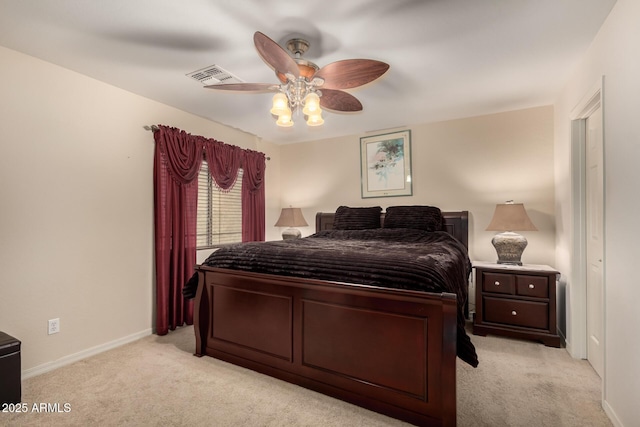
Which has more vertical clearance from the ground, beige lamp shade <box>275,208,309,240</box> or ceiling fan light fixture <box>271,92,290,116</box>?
ceiling fan light fixture <box>271,92,290,116</box>

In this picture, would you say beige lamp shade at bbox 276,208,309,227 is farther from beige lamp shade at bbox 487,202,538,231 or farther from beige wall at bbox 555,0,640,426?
beige wall at bbox 555,0,640,426

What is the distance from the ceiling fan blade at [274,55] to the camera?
61.4 inches

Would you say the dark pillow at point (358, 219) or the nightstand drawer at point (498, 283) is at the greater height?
the dark pillow at point (358, 219)

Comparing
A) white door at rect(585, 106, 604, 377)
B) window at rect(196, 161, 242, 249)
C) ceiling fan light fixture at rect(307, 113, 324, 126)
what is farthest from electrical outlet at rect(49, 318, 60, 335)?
white door at rect(585, 106, 604, 377)

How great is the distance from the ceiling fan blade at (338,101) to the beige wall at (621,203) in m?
1.52

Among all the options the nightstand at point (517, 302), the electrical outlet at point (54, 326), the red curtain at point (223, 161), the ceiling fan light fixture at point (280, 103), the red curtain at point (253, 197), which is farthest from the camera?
the red curtain at point (253, 197)

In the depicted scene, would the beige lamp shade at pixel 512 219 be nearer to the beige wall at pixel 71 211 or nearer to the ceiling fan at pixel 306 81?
the ceiling fan at pixel 306 81

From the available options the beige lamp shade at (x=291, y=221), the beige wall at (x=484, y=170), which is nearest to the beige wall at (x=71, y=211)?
the beige lamp shade at (x=291, y=221)

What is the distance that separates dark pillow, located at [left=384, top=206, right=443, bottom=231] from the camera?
11.6 feet

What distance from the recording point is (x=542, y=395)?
197 centimetres

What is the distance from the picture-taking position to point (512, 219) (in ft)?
10.1

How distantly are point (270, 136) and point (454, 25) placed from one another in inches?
124

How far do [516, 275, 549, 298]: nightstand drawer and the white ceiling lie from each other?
1821 mm

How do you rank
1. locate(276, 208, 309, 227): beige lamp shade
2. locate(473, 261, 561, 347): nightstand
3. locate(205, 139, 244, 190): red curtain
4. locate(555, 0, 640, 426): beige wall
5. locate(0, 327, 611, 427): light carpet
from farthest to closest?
1. locate(276, 208, 309, 227): beige lamp shade
2. locate(205, 139, 244, 190): red curtain
3. locate(473, 261, 561, 347): nightstand
4. locate(0, 327, 611, 427): light carpet
5. locate(555, 0, 640, 426): beige wall
